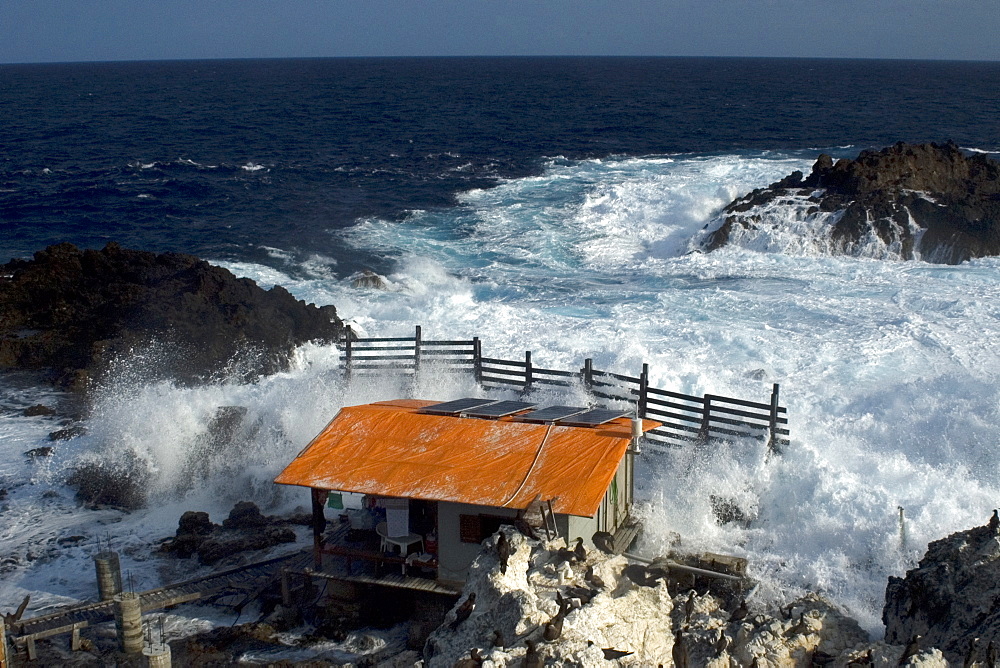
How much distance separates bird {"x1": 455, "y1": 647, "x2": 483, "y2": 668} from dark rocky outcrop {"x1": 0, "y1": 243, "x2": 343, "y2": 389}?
14768mm

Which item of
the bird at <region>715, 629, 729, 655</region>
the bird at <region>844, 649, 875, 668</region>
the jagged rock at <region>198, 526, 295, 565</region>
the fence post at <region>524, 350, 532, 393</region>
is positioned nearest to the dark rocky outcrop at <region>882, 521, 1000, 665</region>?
the bird at <region>844, 649, 875, 668</region>

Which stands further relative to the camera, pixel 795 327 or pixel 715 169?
pixel 715 169

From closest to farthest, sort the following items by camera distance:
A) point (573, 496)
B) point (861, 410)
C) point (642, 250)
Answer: point (573, 496), point (861, 410), point (642, 250)

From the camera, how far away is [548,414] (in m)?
15.1

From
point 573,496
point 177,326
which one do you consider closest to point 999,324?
point 573,496

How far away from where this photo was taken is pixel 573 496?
1284cm

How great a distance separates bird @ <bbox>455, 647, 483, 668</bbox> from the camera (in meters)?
9.85

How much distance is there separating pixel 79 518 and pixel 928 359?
19.3 meters

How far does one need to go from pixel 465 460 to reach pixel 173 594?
5052 millimetres

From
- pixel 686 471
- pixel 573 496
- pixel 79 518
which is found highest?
pixel 573 496

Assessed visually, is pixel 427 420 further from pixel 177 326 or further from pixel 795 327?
pixel 795 327

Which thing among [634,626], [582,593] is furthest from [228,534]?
[634,626]

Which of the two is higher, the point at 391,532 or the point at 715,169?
the point at 715,169

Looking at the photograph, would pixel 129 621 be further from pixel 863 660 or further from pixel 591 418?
pixel 863 660
